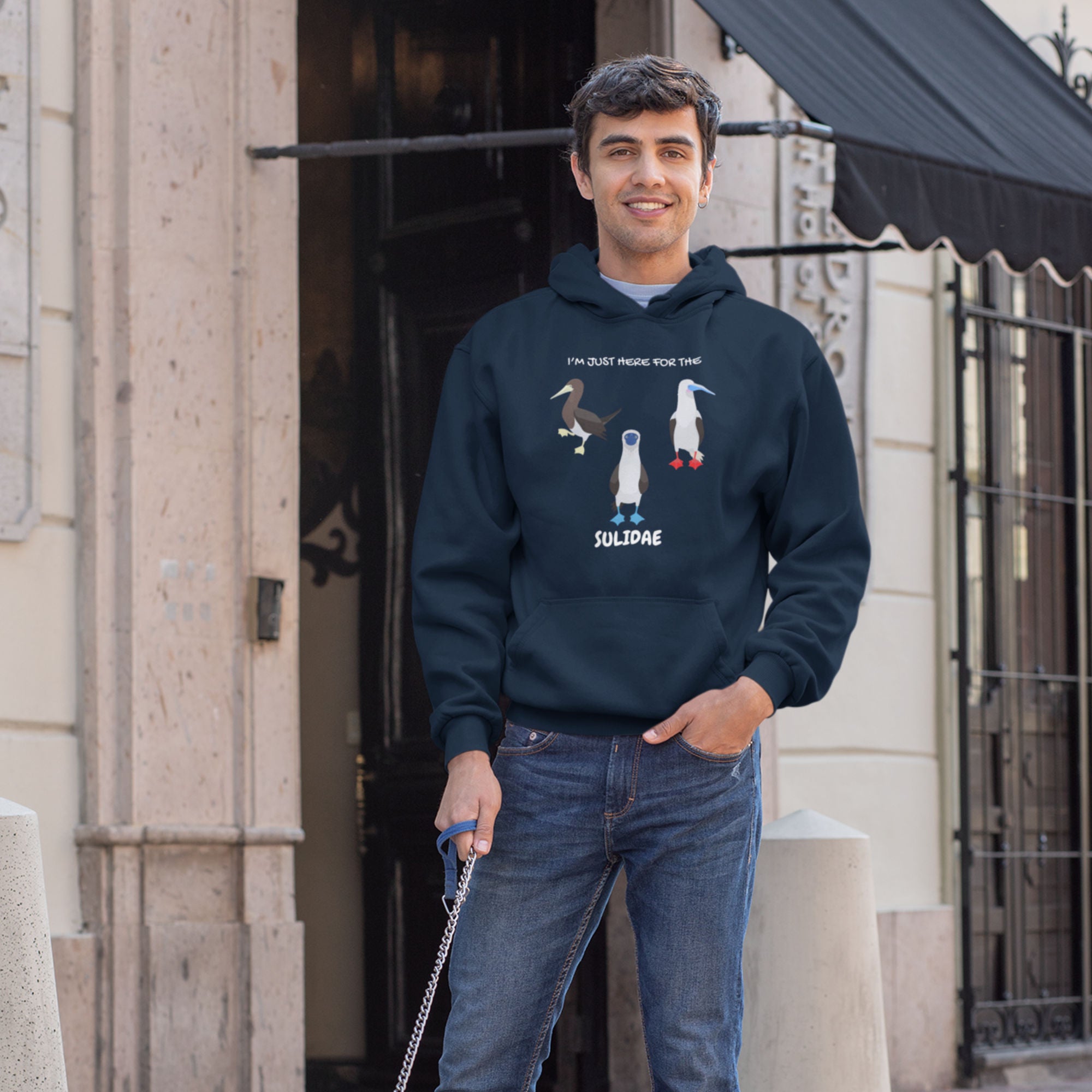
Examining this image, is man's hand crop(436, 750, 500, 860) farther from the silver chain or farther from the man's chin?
the man's chin

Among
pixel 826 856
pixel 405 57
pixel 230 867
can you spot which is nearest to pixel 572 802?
pixel 826 856

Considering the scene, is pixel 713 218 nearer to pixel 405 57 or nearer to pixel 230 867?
pixel 405 57

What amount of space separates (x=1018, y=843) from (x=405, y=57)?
3815 millimetres

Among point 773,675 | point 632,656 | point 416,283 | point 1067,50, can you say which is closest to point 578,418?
point 632,656

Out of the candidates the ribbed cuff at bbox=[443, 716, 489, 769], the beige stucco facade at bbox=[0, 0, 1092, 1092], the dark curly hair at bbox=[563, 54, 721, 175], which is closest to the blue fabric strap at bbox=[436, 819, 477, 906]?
the ribbed cuff at bbox=[443, 716, 489, 769]

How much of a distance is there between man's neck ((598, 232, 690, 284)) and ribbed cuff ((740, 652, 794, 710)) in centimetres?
64

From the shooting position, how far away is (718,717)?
8.94ft

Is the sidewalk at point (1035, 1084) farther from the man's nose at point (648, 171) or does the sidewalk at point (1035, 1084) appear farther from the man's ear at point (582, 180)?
the man's nose at point (648, 171)

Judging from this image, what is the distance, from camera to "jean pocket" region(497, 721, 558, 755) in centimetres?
281

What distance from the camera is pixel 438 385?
641cm

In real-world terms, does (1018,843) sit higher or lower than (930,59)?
lower

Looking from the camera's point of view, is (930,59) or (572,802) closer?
(572,802)

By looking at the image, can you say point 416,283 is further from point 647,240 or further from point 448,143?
point 647,240

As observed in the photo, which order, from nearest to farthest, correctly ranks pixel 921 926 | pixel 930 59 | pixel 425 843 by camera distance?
pixel 930 59
pixel 425 843
pixel 921 926
